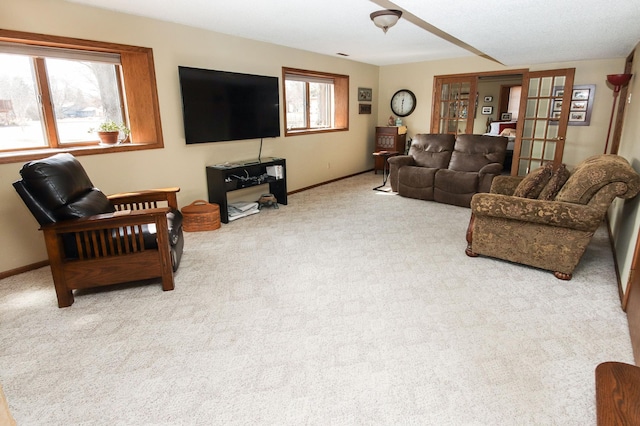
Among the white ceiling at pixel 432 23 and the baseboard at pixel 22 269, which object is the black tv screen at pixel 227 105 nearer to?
the white ceiling at pixel 432 23

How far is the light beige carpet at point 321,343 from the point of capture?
1.64 m

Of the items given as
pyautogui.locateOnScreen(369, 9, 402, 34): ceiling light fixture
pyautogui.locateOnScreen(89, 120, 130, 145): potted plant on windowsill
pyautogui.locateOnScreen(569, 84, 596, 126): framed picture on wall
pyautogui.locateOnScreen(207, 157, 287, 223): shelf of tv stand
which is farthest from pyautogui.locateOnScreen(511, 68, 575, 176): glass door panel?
pyautogui.locateOnScreen(89, 120, 130, 145): potted plant on windowsill

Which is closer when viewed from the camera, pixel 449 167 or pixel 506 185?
pixel 506 185

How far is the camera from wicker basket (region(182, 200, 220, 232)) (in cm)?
404

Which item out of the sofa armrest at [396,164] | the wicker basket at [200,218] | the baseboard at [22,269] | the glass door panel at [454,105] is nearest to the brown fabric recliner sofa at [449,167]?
Result: the sofa armrest at [396,164]

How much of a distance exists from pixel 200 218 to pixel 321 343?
2.46m

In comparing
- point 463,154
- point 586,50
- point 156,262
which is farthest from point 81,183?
point 586,50

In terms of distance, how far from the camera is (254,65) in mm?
4867

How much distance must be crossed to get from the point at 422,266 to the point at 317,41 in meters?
3.36

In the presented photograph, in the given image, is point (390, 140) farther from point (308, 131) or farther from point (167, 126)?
point (167, 126)

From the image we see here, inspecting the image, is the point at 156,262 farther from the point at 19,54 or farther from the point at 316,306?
the point at 19,54

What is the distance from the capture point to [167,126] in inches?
159

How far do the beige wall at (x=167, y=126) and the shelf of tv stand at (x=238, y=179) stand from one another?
Answer: 6.0 inches

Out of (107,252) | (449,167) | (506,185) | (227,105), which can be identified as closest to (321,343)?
(107,252)
